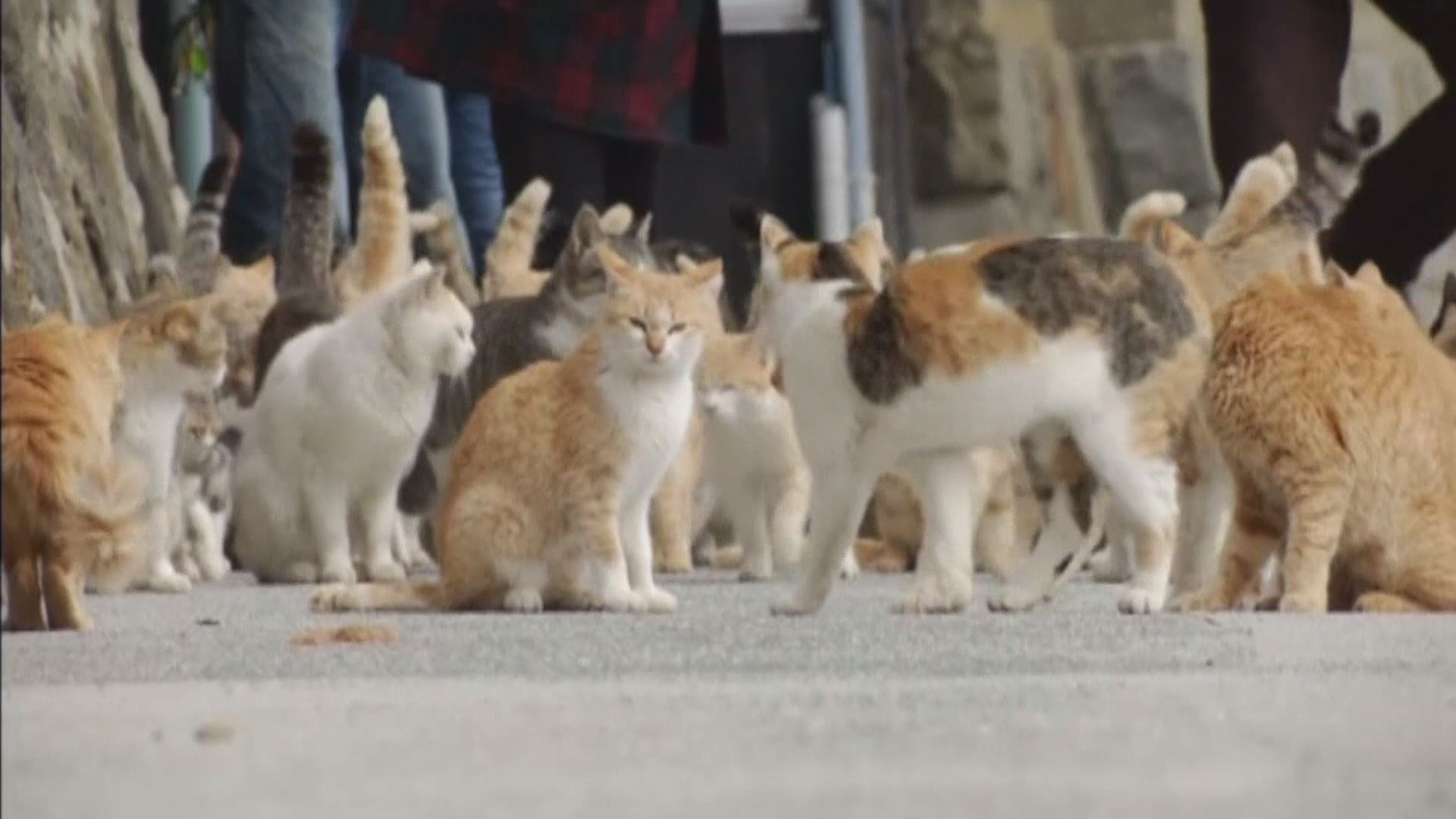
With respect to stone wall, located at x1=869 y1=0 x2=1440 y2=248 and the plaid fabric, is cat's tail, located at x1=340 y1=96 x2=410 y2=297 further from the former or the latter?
stone wall, located at x1=869 y1=0 x2=1440 y2=248

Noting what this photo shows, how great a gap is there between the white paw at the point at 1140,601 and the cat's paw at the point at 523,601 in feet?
2.12

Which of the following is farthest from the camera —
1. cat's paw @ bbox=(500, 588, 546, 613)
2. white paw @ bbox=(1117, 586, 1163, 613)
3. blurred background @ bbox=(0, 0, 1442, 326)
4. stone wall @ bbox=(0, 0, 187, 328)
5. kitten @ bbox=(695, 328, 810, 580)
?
kitten @ bbox=(695, 328, 810, 580)

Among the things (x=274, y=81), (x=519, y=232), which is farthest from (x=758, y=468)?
(x=274, y=81)

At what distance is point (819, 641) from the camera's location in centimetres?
238

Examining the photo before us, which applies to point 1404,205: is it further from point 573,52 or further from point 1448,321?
point 573,52

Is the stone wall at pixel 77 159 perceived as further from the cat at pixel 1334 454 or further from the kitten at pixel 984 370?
Result: the cat at pixel 1334 454

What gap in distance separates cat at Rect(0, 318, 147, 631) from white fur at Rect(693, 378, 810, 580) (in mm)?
1626

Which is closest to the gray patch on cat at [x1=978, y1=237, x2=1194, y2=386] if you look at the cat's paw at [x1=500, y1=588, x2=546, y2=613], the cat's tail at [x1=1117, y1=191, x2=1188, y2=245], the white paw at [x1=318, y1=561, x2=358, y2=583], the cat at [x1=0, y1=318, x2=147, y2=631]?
the cat's tail at [x1=1117, y1=191, x2=1188, y2=245]

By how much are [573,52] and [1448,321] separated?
1651 millimetres

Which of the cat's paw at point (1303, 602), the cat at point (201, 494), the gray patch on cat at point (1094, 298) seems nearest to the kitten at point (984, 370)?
the gray patch on cat at point (1094, 298)

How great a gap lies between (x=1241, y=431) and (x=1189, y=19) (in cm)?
43

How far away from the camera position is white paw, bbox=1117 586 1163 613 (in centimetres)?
303

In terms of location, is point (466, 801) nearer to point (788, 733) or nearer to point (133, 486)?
point (788, 733)

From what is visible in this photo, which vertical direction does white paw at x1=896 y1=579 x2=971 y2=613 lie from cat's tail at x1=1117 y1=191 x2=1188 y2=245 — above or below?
below
